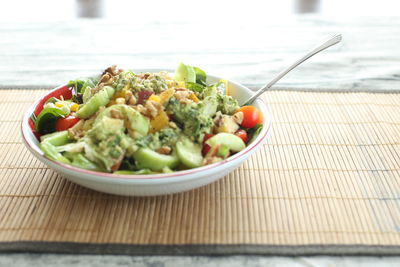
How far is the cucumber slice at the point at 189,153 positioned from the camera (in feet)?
5.75

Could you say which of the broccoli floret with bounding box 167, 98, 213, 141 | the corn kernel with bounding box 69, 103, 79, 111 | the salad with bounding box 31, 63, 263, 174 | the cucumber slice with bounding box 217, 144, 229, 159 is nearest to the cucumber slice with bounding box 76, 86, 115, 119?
the salad with bounding box 31, 63, 263, 174

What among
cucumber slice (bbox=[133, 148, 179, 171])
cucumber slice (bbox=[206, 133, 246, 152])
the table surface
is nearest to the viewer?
cucumber slice (bbox=[133, 148, 179, 171])

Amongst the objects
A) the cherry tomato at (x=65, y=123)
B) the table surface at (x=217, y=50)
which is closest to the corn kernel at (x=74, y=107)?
the cherry tomato at (x=65, y=123)

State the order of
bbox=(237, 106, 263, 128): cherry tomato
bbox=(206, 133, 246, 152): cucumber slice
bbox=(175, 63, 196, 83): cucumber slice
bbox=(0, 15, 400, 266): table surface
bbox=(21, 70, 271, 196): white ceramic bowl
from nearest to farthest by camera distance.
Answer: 1. bbox=(21, 70, 271, 196): white ceramic bowl
2. bbox=(206, 133, 246, 152): cucumber slice
3. bbox=(237, 106, 263, 128): cherry tomato
4. bbox=(175, 63, 196, 83): cucumber slice
5. bbox=(0, 15, 400, 266): table surface

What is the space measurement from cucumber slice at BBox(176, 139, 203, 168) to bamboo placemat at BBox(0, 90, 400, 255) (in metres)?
0.19

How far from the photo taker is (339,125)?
98.3 inches

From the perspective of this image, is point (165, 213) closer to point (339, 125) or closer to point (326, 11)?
point (339, 125)

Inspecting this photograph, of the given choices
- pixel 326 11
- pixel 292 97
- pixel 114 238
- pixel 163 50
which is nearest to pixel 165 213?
pixel 114 238

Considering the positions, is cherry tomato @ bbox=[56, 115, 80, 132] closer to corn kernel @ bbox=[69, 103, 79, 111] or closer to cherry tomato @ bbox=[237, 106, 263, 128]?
corn kernel @ bbox=[69, 103, 79, 111]

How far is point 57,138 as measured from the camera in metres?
1.90

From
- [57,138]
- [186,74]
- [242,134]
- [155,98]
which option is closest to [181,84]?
[186,74]

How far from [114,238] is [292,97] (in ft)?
4.94

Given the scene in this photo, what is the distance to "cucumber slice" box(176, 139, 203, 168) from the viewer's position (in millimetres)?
1753

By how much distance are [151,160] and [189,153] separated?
0.52 ft
